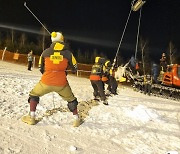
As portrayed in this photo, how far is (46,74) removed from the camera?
669cm

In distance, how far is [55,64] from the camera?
263 inches

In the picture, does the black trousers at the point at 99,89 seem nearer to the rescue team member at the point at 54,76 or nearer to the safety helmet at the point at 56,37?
the rescue team member at the point at 54,76

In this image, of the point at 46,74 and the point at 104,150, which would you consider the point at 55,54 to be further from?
the point at 104,150

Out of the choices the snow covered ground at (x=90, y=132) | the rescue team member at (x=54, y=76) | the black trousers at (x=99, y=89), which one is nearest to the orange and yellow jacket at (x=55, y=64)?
the rescue team member at (x=54, y=76)

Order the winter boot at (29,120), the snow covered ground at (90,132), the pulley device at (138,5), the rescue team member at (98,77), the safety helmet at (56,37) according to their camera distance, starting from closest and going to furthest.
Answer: the snow covered ground at (90,132), the winter boot at (29,120), the safety helmet at (56,37), the rescue team member at (98,77), the pulley device at (138,5)

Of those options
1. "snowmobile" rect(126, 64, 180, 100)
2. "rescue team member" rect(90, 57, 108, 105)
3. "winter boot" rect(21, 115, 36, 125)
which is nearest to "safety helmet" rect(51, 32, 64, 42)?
"winter boot" rect(21, 115, 36, 125)

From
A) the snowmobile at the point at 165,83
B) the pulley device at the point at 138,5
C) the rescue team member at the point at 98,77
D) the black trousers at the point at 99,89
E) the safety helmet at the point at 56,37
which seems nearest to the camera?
the safety helmet at the point at 56,37

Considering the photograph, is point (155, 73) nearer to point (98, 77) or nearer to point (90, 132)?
point (98, 77)

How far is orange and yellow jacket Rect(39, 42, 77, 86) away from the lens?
21.8ft

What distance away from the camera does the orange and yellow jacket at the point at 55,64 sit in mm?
6648

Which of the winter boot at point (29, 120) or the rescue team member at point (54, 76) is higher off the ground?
the rescue team member at point (54, 76)

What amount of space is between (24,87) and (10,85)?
0.50 meters

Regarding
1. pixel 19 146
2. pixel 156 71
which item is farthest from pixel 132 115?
pixel 156 71

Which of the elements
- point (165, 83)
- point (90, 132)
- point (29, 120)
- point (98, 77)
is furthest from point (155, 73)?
point (29, 120)
